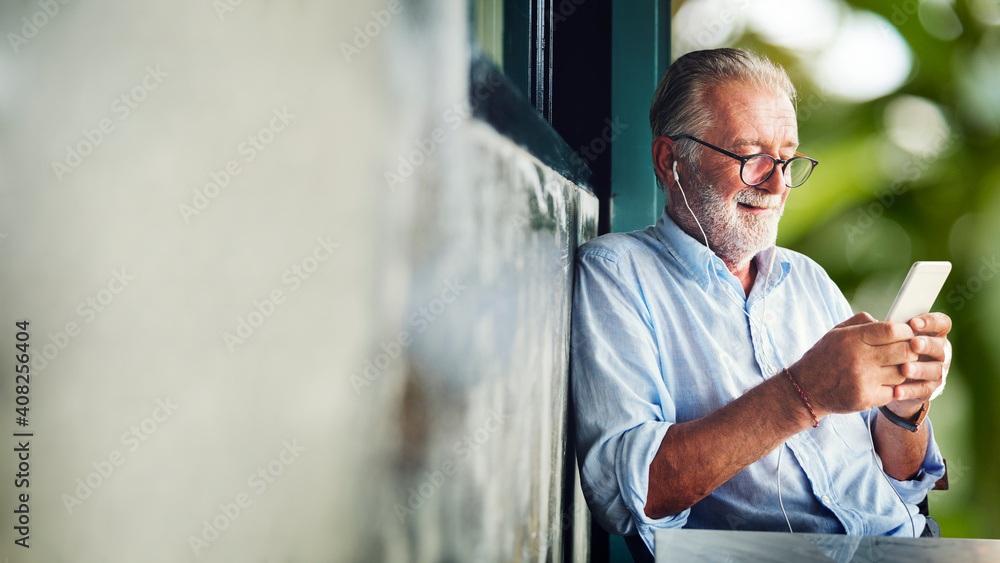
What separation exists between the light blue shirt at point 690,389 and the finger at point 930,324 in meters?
0.21

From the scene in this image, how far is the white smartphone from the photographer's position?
2.82 ft

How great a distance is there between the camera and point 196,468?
234 mm

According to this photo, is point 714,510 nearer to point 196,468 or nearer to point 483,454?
point 483,454

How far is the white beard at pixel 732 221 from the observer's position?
1.06 metres

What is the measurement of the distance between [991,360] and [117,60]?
→ 77.7 inches

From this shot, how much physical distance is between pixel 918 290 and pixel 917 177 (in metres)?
0.86

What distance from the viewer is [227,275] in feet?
0.81

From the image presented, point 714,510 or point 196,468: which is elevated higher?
point 196,468

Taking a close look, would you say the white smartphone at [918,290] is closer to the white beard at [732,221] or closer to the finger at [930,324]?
the finger at [930,324]

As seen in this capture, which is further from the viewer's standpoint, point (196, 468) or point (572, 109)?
point (572, 109)

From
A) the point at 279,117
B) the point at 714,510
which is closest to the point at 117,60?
the point at 279,117

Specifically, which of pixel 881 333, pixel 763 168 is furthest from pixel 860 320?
pixel 763 168

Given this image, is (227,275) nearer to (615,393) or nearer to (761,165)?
(615,393)

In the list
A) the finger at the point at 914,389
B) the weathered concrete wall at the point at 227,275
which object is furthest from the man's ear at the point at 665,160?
the weathered concrete wall at the point at 227,275
